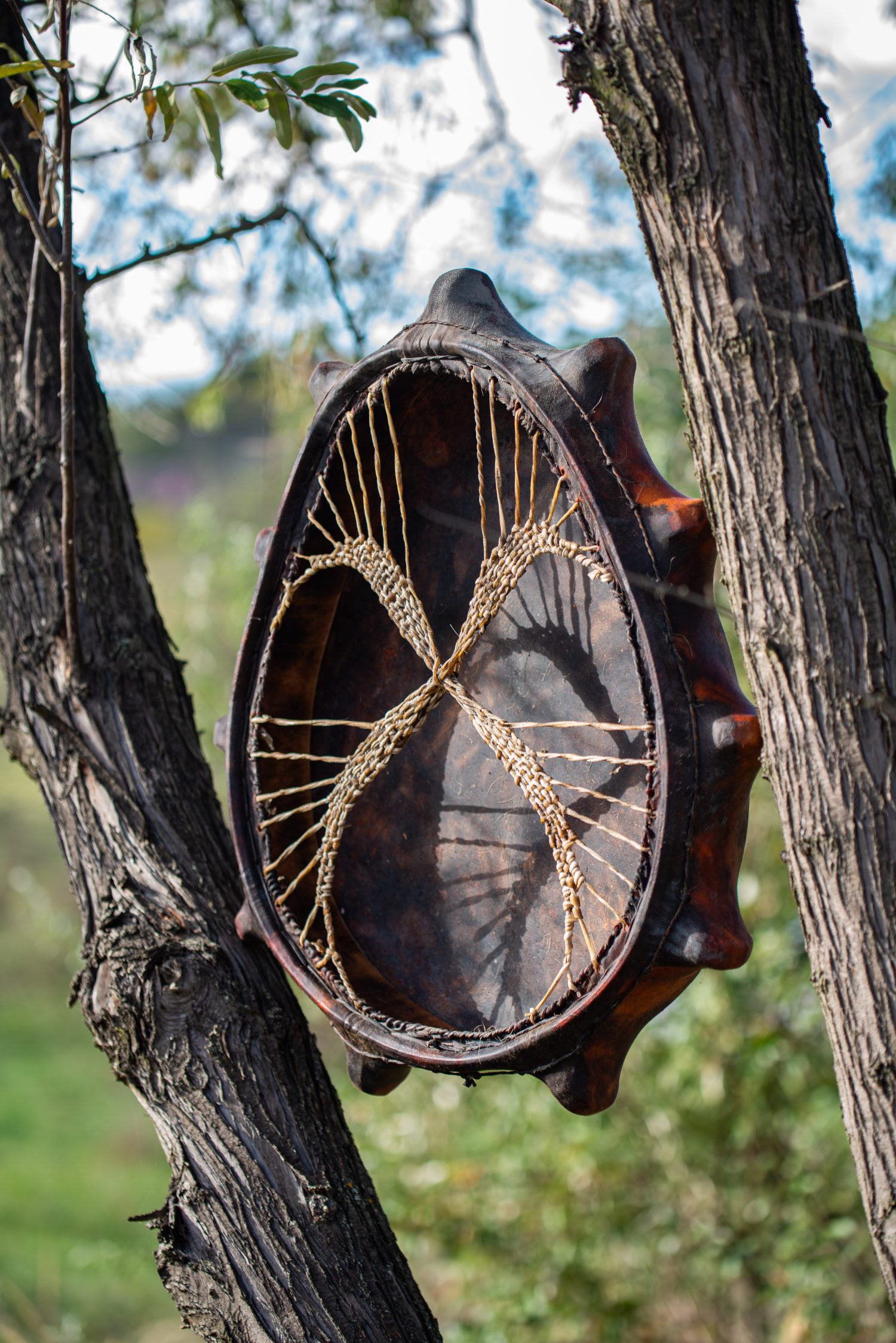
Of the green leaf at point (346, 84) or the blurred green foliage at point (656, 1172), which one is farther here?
the blurred green foliage at point (656, 1172)

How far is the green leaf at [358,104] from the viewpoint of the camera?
1176 mm

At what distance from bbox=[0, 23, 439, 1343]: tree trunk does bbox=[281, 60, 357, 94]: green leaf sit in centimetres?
53

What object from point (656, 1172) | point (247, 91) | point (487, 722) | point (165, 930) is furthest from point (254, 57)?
point (656, 1172)

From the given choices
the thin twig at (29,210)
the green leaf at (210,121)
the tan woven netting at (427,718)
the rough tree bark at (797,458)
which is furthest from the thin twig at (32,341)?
the rough tree bark at (797,458)

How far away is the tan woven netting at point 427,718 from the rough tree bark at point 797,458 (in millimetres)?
122

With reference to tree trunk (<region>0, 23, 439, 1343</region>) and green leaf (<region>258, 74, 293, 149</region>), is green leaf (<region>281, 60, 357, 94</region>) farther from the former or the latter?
tree trunk (<region>0, 23, 439, 1343</region>)

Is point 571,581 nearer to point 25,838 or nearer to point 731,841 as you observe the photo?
point 731,841

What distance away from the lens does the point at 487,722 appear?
1036mm

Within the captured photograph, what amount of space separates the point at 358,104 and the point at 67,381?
43 cm

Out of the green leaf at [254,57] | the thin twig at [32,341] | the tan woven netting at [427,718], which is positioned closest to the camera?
the tan woven netting at [427,718]

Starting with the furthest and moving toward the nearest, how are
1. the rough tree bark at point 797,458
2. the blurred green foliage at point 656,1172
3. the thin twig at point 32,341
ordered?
the blurred green foliage at point 656,1172 < the thin twig at point 32,341 < the rough tree bark at point 797,458

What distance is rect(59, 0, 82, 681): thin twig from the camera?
114 cm

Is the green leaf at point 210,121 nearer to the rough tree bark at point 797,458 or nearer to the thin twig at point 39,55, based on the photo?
the thin twig at point 39,55

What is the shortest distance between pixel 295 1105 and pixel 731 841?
58 centimetres
